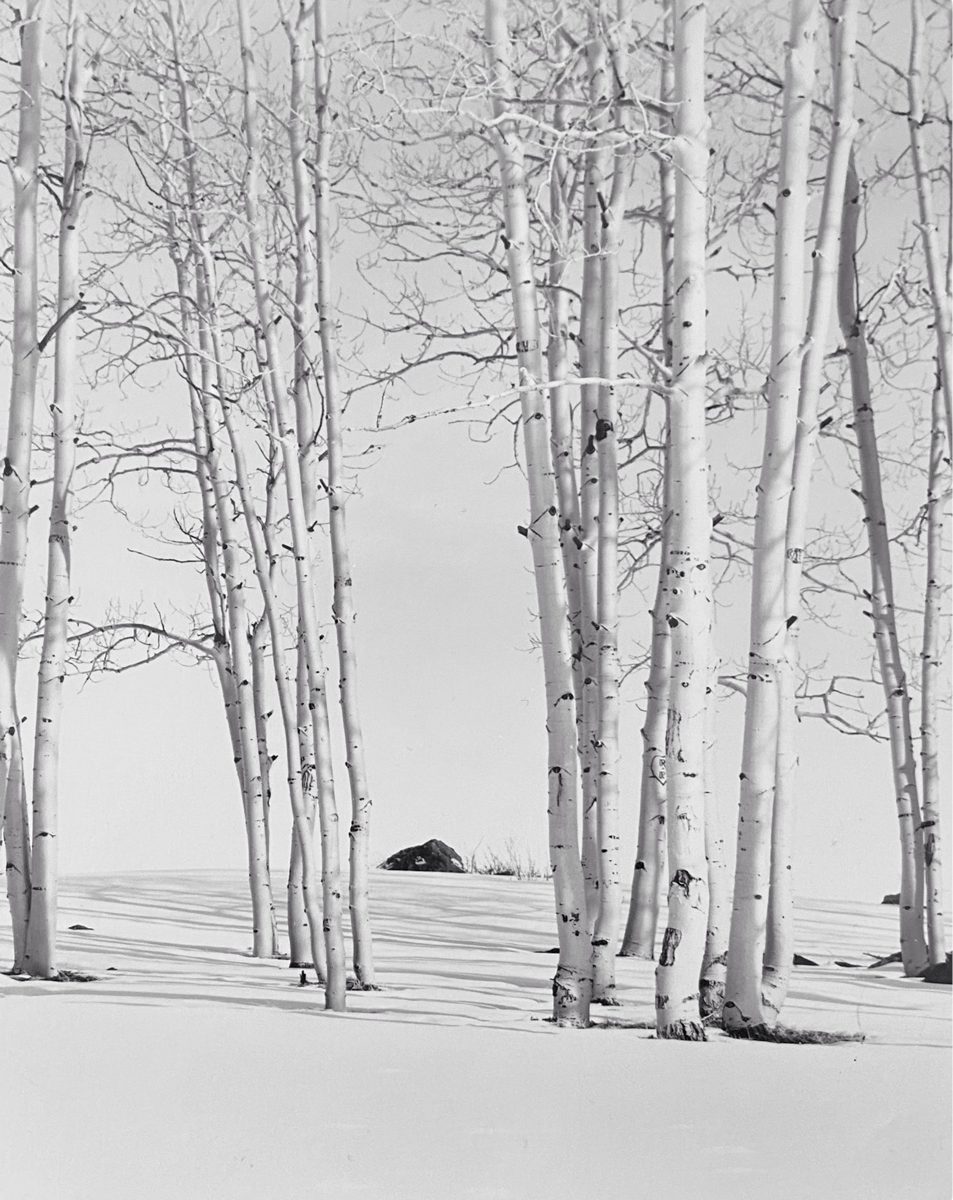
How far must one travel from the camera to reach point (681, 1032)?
522 centimetres

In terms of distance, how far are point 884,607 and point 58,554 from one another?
19.2 ft

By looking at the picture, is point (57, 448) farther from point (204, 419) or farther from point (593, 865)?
point (593, 865)

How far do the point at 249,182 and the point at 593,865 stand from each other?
4553 millimetres

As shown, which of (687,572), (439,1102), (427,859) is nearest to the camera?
(439,1102)

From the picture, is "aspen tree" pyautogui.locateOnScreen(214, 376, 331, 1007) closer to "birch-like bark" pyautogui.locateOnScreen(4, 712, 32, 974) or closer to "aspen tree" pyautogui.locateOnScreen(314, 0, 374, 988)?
"aspen tree" pyautogui.locateOnScreen(314, 0, 374, 988)

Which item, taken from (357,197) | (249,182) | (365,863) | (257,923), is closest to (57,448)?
(249,182)

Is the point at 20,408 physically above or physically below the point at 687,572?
above

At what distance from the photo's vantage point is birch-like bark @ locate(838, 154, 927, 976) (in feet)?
30.9

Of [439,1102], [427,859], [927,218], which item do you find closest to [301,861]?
[439,1102]

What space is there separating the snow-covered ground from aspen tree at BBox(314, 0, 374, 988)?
760 millimetres

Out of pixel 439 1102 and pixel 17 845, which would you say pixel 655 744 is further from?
pixel 439 1102

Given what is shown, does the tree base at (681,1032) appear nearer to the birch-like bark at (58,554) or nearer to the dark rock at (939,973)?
the birch-like bark at (58,554)

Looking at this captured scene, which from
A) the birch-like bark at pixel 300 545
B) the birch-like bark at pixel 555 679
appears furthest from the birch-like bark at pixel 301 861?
the birch-like bark at pixel 555 679

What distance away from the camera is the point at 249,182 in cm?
775
